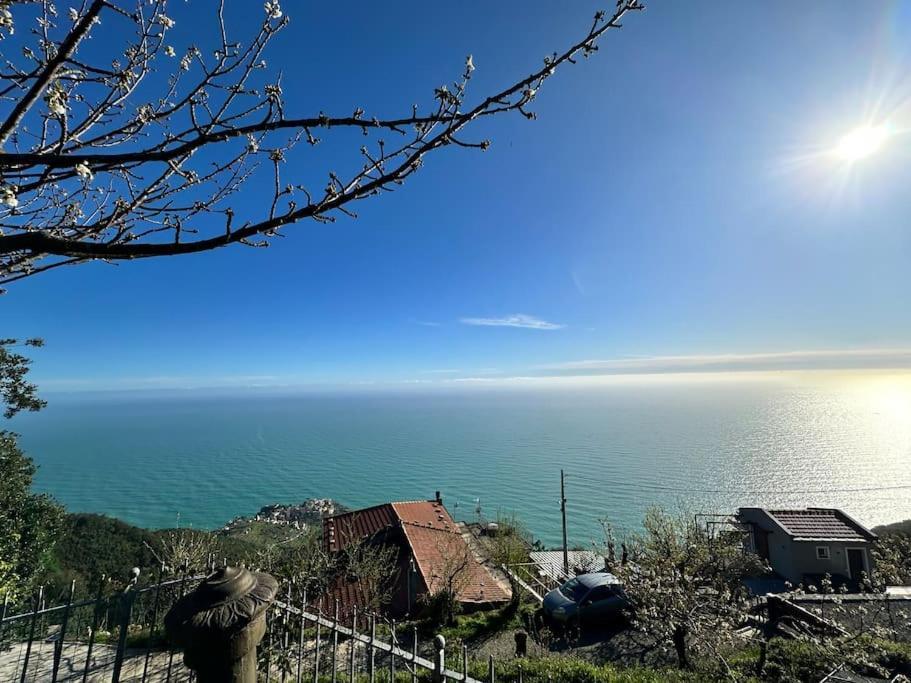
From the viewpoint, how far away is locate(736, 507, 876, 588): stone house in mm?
19750

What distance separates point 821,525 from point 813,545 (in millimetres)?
1775

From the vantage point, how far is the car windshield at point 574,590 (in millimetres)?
12016

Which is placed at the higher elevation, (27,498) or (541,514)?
(27,498)

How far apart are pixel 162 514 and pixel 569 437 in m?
84.9

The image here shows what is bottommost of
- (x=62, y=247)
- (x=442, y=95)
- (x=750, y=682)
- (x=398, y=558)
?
(x=398, y=558)

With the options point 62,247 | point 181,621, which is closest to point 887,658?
point 181,621

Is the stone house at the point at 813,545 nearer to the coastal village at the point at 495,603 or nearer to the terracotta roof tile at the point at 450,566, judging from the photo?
the coastal village at the point at 495,603

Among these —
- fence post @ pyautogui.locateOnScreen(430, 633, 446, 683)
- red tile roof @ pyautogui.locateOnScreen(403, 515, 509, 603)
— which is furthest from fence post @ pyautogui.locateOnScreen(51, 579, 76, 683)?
red tile roof @ pyautogui.locateOnScreen(403, 515, 509, 603)

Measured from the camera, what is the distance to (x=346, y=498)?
5609 centimetres

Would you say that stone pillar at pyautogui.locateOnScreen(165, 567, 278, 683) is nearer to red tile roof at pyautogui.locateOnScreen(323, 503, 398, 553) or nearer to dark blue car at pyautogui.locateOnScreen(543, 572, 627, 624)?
dark blue car at pyautogui.locateOnScreen(543, 572, 627, 624)

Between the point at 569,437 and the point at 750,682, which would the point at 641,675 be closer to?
the point at 750,682

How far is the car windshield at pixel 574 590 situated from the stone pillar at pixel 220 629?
12.3m

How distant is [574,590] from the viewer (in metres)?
12.4

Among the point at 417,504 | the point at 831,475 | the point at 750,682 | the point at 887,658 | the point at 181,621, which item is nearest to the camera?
the point at 181,621
